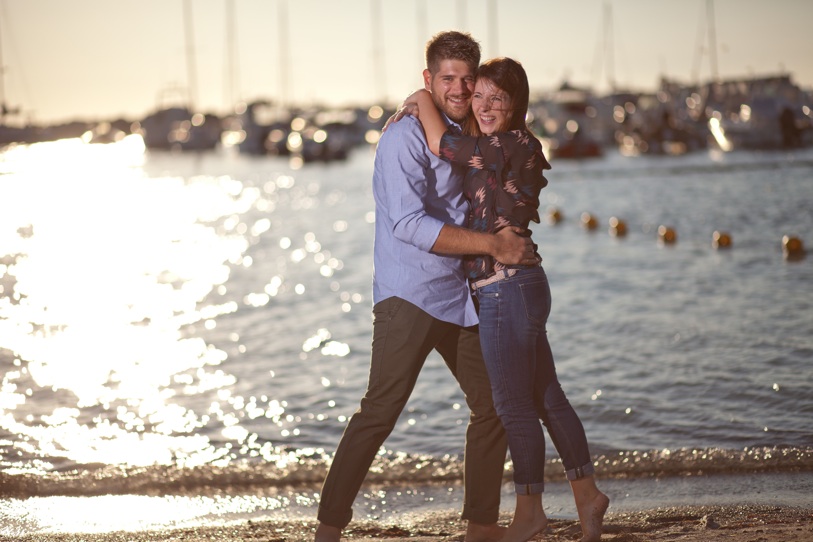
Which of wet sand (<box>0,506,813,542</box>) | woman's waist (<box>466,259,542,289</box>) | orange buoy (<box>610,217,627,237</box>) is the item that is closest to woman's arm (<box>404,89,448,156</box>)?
woman's waist (<box>466,259,542,289</box>)

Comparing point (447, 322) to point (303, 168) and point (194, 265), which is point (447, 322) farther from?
point (303, 168)

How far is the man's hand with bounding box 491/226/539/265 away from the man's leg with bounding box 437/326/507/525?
458mm

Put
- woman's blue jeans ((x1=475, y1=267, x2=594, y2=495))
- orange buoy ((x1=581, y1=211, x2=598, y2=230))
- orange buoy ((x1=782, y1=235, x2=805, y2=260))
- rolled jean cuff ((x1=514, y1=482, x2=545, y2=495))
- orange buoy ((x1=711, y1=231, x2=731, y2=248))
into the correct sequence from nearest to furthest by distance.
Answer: woman's blue jeans ((x1=475, y1=267, x2=594, y2=495)) < rolled jean cuff ((x1=514, y1=482, x2=545, y2=495)) < orange buoy ((x1=782, y1=235, x2=805, y2=260)) < orange buoy ((x1=711, y1=231, x2=731, y2=248)) < orange buoy ((x1=581, y1=211, x2=598, y2=230))

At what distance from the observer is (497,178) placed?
179 inches

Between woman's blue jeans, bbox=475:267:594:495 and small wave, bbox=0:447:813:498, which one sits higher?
woman's blue jeans, bbox=475:267:594:495

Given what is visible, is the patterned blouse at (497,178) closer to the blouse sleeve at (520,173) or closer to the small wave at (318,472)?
the blouse sleeve at (520,173)

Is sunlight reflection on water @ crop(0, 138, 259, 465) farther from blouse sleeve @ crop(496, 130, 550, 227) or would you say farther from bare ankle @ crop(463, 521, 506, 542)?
blouse sleeve @ crop(496, 130, 550, 227)

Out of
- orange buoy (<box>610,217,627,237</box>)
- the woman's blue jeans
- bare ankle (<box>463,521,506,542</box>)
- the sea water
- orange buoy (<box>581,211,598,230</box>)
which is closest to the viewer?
the woman's blue jeans

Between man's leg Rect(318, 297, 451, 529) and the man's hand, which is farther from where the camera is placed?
man's leg Rect(318, 297, 451, 529)

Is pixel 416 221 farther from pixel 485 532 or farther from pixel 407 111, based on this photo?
pixel 485 532

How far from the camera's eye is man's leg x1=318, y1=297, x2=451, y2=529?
4.66 metres

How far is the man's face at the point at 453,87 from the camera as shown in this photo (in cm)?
462

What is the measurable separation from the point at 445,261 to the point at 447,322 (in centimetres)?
27

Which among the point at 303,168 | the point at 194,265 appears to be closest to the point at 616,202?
the point at 194,265
